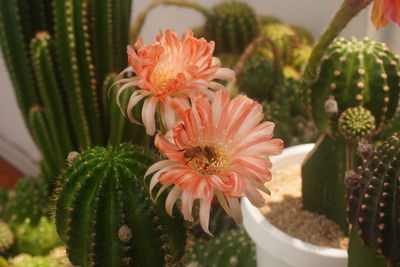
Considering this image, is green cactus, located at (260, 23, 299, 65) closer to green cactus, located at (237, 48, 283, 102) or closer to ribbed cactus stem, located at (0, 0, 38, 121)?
green cactus, located at (237, 48, 283, 102)

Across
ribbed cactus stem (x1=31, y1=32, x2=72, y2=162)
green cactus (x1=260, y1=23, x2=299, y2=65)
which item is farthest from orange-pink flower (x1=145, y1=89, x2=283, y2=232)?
green cactus (x1=260, y1=23, x2=299, y2=65)

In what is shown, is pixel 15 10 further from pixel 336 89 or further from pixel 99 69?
pixel 336 89

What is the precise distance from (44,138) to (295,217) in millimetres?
478

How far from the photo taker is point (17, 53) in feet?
3.47

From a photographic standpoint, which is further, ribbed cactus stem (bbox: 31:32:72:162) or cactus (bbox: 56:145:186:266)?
ribbed cactus stem (bbox: 31:32:72:162)

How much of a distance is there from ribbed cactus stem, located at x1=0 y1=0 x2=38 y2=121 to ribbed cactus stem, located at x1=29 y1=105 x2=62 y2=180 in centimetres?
5

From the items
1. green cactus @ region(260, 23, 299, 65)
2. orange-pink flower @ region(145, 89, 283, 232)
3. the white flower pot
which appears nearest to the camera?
orange-pink flower @ region(145, 89, 283, 232)

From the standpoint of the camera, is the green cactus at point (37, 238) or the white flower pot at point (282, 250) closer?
the white flower pot at point (282, 250)

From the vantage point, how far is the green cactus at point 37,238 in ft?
3.33

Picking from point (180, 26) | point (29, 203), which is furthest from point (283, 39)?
point (29, 203)

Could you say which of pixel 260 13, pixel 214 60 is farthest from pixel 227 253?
pixel 260 13

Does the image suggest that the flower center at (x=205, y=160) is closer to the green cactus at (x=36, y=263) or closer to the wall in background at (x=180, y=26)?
the green cactus at (x=36, y=263)

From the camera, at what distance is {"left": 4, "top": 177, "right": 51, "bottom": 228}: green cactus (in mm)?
1051

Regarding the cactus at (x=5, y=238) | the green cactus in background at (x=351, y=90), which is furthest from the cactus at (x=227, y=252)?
the cactus at (x=5, y=238)
